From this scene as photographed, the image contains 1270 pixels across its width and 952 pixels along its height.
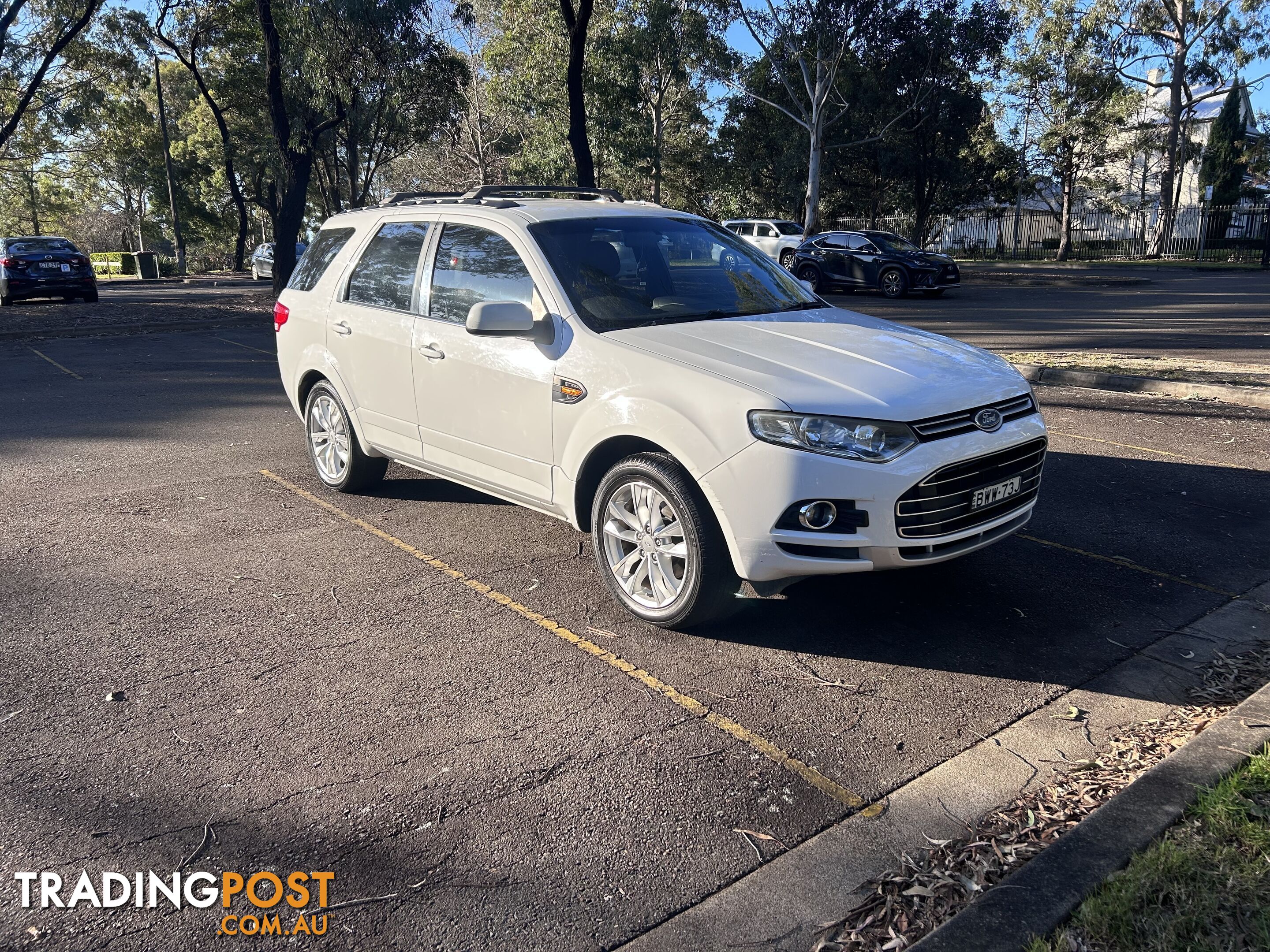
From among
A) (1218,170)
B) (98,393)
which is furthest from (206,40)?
(1218,170)

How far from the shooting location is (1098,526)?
230 inches

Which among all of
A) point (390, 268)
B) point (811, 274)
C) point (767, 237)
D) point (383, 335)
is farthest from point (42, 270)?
point (383, 335)

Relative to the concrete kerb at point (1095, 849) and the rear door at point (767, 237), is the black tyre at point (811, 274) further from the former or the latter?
the concrete kerb at point (1095, 849)

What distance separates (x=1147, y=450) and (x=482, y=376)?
5355 mm

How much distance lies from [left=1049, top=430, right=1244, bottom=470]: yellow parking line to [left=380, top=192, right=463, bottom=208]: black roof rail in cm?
524

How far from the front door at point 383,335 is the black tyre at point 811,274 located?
63.1 feet

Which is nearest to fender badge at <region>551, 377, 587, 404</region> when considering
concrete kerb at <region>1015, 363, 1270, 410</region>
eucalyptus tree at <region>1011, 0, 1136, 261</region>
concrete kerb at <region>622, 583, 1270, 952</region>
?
concrete kerb at <region>622, 583, 1270, 952</region>

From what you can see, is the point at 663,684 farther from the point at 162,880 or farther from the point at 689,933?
the point at 162,880

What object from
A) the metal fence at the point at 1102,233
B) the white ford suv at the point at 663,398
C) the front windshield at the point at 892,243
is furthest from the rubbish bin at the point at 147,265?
the white ford suv at the point at 663,398

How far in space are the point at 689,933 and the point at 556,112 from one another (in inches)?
1510

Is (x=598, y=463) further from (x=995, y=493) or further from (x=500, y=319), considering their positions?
(x=995, y=493)

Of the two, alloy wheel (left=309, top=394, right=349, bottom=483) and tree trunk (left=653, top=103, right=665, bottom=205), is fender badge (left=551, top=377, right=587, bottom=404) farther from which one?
tree trunk (left=653, top=103, right=665, bottom=205)

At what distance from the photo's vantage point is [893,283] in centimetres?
2306

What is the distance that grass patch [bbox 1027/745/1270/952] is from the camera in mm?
2430
